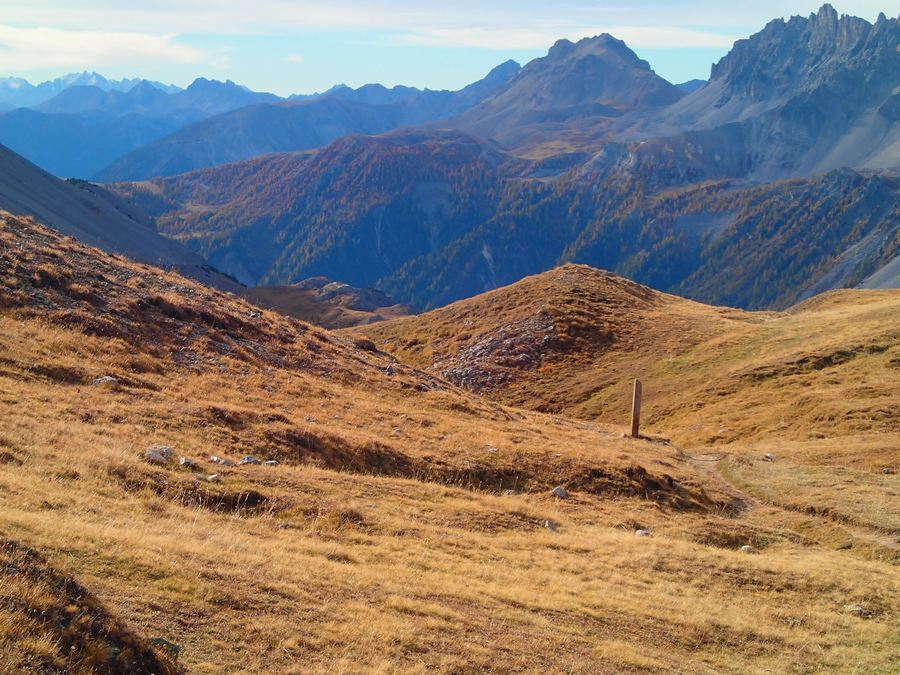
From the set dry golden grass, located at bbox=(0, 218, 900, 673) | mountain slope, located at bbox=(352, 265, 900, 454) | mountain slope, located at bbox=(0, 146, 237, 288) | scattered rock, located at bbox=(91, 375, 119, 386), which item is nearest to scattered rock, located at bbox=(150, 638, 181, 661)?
dry golden grass, located at bbox=(0, 218, 900, 673)

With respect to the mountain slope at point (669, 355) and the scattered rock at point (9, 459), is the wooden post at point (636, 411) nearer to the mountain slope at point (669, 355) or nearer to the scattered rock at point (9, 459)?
the mountain slope at point (669, 355)

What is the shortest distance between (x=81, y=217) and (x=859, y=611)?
12353 cm

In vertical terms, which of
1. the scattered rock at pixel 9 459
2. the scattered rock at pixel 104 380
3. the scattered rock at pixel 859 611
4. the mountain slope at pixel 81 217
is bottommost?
the scattered rock at pixel 859 611

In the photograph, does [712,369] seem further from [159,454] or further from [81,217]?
[81,217]

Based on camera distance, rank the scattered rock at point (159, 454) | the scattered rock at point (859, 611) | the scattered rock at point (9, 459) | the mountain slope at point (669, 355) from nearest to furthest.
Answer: the scattered rock at point (9, 459) → the scattered rock at point (859, 611) → the scattered rock at point (159, 454) → the mountain slope at point (669, 355)

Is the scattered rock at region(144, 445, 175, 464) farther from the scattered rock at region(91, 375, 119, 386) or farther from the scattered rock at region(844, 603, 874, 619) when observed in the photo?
the scattered rock at region(844, 603, 874, 619)

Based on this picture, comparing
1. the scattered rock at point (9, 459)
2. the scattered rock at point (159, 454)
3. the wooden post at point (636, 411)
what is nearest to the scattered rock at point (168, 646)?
the scattered rock at point (9, 459)

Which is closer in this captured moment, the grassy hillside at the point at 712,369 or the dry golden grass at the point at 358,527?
the dry golden grass at the point at 358,527

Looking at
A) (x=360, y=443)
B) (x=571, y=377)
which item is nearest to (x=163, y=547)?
(x=360, y=443)

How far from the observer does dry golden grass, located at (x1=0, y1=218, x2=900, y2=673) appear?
12.2 metres

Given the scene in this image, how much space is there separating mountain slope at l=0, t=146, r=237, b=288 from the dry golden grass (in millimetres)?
70489

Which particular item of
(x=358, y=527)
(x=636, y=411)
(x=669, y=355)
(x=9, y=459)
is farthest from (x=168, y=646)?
(x=669, y=355)

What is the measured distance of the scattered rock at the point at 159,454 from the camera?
19266 mm

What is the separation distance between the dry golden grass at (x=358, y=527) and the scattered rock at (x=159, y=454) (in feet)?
1.37
